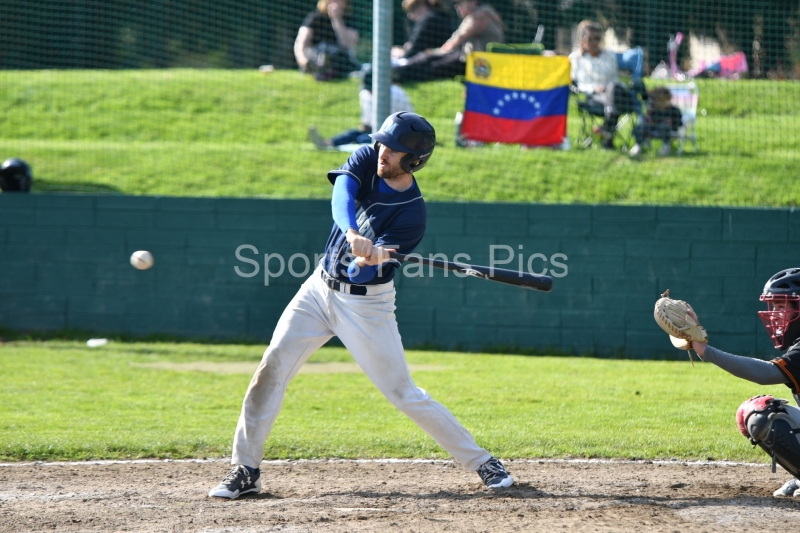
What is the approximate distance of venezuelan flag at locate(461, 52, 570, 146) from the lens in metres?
11.6

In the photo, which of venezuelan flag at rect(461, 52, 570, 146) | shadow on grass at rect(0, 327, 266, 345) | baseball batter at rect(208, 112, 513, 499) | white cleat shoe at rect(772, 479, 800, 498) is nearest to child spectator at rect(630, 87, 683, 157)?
venezuelan flag at rect(461, 52, 570, 146)

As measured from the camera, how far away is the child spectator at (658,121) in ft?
40.4

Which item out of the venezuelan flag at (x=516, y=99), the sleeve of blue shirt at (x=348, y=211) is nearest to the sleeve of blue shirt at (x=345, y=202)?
the sleeve of blue shirt at (x=348, y=211)

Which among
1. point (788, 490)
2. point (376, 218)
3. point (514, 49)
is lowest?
point (788, 490)

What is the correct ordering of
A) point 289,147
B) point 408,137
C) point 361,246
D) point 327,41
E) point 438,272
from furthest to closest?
point 327,41 < point 289,147 < point 438,272 < point 408,137 < point 361,246

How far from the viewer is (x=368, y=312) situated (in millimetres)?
4594

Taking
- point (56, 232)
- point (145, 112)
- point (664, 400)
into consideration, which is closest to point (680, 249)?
point (664, 400)

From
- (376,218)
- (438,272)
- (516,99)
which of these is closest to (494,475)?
(376,218)

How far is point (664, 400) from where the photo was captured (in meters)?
7.30

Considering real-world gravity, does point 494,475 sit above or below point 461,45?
below

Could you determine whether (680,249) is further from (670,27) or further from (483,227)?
(670,27)

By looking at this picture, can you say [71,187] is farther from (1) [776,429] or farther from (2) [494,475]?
(1) [776,429]

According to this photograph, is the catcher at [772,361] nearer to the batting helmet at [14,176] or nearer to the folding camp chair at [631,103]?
the folding camp chair at [631,103]

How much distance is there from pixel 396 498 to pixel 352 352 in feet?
2.52
